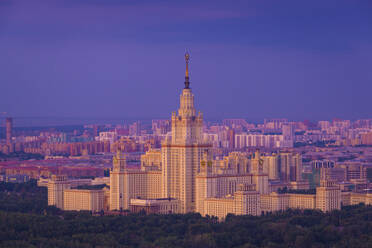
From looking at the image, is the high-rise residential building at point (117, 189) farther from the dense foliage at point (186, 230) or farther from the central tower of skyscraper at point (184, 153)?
the dense foliage at point (186, 230)

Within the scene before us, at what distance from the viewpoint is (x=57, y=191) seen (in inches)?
2222

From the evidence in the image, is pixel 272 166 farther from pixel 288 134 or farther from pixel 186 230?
pixel 288 134

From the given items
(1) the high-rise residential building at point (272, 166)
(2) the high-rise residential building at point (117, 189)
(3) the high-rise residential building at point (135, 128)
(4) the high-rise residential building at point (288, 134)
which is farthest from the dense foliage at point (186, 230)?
(3) the high-rise residential building at point (135, 128)

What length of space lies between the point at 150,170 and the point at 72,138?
57.2 m

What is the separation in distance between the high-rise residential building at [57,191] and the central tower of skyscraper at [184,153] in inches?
227

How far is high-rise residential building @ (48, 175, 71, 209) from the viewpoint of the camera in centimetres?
5600

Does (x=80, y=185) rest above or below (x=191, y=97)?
below

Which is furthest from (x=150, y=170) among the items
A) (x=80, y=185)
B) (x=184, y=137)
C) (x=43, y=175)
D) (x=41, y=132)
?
(x=41, y=132)

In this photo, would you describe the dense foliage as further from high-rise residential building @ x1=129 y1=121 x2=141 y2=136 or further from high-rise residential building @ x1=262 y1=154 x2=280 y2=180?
high-rise residential building @ x1=129 y1=121 x2=141 y2=136

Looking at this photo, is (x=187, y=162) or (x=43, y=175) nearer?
(x=187, y=162)

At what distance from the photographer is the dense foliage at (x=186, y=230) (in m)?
43.1

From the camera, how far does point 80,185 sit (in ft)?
204

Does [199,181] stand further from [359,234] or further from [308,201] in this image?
[359,234]

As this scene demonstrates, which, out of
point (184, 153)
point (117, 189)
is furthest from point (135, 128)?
point (184, 153)
